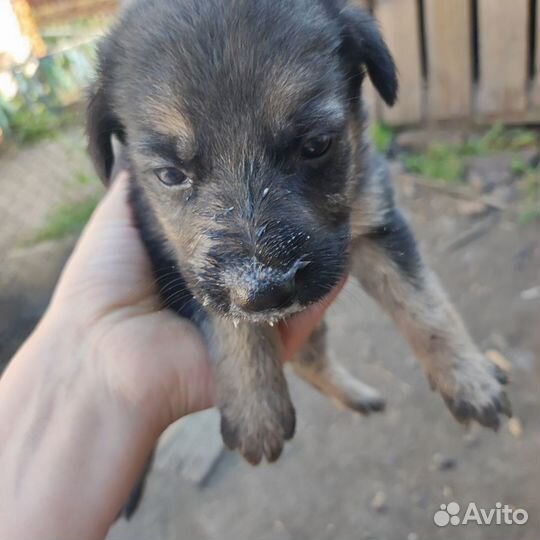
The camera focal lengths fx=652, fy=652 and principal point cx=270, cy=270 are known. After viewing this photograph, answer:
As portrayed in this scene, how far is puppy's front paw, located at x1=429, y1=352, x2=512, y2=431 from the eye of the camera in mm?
2029

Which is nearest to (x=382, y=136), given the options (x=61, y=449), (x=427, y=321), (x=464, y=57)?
(x=464, y=57)

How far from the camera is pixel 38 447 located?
1.88 meters

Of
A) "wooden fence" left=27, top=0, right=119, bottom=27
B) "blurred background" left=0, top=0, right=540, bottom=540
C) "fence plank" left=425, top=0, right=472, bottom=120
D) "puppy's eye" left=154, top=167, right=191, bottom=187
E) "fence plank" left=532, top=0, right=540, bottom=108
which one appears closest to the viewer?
"puppy's eye" left=154, top=167, right=191, bottom=187

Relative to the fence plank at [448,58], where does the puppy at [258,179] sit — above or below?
above

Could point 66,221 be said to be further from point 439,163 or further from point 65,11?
point 65,11

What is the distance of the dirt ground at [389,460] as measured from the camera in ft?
9.12

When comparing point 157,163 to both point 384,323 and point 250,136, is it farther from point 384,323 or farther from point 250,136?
point 384,323

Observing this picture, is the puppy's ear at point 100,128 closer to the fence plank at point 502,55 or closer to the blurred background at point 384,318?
the blurred background at point 384,318

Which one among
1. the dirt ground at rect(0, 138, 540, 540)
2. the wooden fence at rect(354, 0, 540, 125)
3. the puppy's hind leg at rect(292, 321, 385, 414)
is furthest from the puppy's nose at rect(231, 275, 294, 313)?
the wooden fence at rect(354, 0, 540, 125)

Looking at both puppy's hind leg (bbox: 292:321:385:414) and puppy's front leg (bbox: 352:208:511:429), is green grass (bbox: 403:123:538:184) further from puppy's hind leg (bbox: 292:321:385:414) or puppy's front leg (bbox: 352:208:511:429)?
puppy's front leg (bbox: 352:208:511:429)

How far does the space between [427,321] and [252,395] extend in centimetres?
63

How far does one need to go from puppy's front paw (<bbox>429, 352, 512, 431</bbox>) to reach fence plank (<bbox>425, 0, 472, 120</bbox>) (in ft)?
10.2

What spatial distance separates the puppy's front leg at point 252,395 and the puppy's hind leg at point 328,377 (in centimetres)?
74

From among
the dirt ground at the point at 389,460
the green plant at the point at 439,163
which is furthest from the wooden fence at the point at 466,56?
the dirt ground at the point at 389,460
